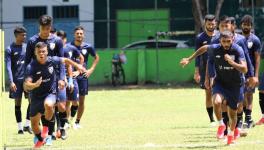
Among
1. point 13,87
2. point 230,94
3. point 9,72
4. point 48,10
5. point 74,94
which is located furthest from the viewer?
point 48,10

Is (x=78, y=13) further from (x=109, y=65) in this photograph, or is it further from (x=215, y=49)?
(x=215, y=49)

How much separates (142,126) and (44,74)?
14.5 feet

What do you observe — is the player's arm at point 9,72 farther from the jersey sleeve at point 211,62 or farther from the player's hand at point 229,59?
the player's hand at point 229,59

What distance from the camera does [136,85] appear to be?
110ft

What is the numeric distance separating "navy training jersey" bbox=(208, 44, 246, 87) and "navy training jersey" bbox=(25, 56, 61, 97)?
254 cm

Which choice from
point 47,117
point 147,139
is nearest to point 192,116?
point 147,139

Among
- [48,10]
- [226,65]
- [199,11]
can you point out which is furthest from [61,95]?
[48,10]

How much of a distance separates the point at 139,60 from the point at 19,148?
20.7 meters

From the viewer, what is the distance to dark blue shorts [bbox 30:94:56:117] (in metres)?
13.0

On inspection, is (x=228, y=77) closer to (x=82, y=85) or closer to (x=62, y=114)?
(x=62, y=114)

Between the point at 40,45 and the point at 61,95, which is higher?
the point at 40,45

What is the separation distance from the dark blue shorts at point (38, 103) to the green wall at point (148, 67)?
20.7 metres

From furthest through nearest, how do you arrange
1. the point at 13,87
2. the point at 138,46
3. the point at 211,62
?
1. the point at 138,46
2. the point at 13,87
3. the point at 211,62

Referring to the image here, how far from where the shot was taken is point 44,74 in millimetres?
13000
